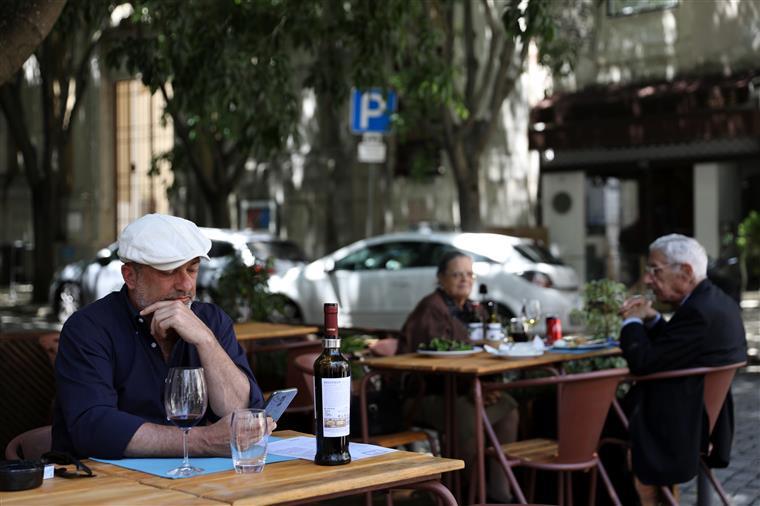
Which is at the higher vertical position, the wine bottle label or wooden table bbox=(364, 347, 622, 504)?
the wine bottle label

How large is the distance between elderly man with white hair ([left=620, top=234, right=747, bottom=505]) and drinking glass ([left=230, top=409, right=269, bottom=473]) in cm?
330

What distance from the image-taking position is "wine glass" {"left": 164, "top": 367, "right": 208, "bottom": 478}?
152 inches

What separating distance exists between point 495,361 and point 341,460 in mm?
3413

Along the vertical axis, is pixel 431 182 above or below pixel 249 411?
above

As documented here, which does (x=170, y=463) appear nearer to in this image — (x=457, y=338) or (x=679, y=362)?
(x=679, y=362)

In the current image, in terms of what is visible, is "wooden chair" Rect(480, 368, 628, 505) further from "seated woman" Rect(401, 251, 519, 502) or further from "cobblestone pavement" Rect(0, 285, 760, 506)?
"cobblestone pavement" Rect(0, 285, 760, 506)

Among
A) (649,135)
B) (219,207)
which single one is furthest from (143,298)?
(219,207)

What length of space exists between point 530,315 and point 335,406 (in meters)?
4.85

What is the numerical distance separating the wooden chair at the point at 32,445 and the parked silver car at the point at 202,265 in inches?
557

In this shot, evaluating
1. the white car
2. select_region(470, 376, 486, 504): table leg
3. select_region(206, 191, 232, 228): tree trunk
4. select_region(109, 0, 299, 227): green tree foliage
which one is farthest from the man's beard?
select_region(206, 191, 232, 228): tree trunk

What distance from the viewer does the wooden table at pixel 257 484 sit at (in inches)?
138

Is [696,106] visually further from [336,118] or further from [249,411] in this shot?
[249,411]

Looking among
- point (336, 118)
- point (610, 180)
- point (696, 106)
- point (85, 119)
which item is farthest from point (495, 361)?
point (85, 119)

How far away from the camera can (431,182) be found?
2700 centimetres
